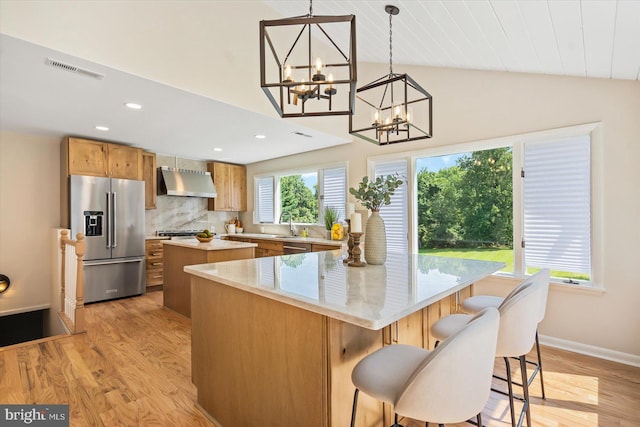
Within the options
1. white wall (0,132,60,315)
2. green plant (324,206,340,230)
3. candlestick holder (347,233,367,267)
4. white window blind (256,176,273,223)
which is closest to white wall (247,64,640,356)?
green plant (324,206,340,230)

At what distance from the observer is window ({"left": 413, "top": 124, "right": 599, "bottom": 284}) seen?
2.92 metres

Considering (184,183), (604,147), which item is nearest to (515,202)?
(604,147)

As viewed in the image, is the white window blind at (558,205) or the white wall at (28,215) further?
the white wall at (28,215)

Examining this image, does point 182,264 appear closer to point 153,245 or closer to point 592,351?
point 153,245

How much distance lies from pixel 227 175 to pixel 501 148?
4.97 m

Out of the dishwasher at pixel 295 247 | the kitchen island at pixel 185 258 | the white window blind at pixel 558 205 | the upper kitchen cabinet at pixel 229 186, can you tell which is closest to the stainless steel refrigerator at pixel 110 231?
the kitchen island at pixel 185 258

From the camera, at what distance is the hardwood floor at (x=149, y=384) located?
1.97m

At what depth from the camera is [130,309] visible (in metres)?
4.17

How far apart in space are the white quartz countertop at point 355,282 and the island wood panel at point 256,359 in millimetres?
96

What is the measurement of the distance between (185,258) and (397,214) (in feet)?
9.16

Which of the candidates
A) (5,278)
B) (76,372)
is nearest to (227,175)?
(5,278)

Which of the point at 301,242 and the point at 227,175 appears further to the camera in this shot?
the point at 227,175

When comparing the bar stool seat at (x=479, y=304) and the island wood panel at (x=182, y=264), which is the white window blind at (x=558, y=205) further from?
the island wood panel at (x=182, y=264)

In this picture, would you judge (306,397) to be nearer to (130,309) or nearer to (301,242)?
(301,242)
